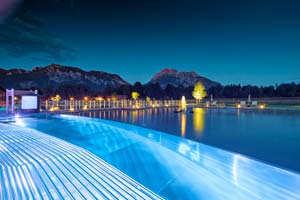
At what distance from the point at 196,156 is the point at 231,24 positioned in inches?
747

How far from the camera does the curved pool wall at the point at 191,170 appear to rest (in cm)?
164

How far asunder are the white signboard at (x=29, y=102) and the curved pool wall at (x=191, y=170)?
18.3 feet

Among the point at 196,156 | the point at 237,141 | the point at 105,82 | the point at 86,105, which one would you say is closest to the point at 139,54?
the point at 86,105

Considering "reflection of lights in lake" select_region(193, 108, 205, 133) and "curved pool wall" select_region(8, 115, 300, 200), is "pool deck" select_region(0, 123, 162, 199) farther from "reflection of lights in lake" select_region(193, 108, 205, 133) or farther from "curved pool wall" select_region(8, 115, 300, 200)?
"reflection of lights in lake" select_region(193, 108, 205, 133)

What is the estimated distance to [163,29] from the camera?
65.4 feet


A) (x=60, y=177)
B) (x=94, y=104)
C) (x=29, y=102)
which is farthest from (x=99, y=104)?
Answer: (x=60, y=177)

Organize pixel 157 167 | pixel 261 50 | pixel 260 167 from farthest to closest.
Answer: pixel 261 50
pixel 157 167
pixel 260 167

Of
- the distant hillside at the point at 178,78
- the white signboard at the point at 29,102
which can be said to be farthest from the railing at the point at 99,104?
the distant hillside at the point at 178,78

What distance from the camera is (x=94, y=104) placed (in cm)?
1523

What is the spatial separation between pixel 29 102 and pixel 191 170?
7666 millimetres

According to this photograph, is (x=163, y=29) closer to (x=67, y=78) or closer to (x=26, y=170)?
(x=26, y=170)

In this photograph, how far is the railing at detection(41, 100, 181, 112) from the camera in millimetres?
12720

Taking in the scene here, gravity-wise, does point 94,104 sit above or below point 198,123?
above

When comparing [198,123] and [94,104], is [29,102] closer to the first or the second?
[198,123]
